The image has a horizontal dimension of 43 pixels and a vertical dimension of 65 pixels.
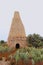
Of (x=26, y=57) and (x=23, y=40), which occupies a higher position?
(x=23, y=40)

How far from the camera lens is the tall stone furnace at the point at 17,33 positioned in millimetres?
36134

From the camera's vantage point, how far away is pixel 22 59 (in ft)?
73.1

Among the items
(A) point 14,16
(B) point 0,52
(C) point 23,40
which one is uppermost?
(A) point 14,16

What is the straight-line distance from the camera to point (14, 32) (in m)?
36.3

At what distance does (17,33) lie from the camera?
36188 millimetres

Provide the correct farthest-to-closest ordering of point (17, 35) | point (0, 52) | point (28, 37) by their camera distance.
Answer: point (28, 37), point (17, 35), point (0, 52)

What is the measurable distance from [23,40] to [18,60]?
573 inches

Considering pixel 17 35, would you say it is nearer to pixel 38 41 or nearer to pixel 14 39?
pixel 14 39

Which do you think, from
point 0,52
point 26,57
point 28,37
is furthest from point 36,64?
point 28,37

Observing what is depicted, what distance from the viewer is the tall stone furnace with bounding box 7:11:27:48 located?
36134 millimetres

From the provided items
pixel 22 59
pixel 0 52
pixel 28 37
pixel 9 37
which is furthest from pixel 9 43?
pixel 22 59

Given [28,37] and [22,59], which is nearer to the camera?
[22,59]

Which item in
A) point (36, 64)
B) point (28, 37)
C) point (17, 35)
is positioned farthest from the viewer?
point (28, 37)

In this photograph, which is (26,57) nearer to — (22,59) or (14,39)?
(22,59)
